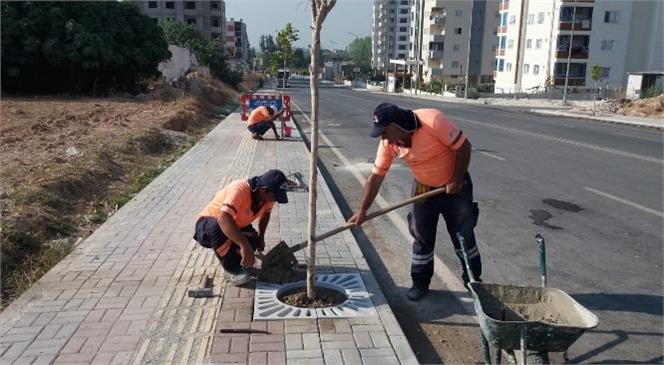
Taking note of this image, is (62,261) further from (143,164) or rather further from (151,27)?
(151,27)

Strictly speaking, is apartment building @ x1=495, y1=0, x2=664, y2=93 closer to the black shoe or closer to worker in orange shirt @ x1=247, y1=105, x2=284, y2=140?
worker in orange shirt @ x1=247, y1=105, x2=284, y2=140

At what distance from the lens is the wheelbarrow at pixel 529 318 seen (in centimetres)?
279

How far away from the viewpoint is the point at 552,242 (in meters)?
6.06

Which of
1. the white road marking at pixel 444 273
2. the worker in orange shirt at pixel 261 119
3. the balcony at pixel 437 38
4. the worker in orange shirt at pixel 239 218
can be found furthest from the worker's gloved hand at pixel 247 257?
the balcony at pixel 437 38

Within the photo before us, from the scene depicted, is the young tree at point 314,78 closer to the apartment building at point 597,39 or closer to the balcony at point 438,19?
the apartment building at point 597,39

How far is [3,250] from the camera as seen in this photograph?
5230 mm

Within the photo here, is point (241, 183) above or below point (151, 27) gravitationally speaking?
below

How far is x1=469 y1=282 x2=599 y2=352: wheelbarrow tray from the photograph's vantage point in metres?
2.80

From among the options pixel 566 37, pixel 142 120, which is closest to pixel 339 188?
pixel 142 120

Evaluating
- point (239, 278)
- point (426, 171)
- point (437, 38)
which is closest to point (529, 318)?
point (426, 171)

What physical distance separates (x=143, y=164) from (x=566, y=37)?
51.6 m

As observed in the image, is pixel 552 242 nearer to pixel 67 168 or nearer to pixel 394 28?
pixel 67 168

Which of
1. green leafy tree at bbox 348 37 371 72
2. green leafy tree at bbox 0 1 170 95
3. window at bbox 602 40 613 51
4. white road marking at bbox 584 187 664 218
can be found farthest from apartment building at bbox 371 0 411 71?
white road marking at bbox 584 187 664 218

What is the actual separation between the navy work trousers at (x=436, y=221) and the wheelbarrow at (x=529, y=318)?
0.89 meters
